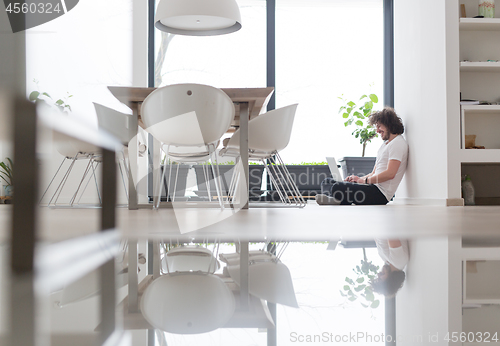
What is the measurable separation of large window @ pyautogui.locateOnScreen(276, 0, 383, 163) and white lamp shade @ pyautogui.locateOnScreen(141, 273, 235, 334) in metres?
5.04

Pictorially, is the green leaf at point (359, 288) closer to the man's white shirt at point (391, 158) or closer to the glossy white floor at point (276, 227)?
the glossy white floor at point (276, 227)

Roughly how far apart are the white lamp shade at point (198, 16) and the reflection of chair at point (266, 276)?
2.56 meters

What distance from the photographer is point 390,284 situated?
404 mm

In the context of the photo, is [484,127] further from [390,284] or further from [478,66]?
[390,284]

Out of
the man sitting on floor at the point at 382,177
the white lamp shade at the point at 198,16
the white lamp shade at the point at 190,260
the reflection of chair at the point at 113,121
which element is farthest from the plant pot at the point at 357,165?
the white lamp shade at the point at 190,260

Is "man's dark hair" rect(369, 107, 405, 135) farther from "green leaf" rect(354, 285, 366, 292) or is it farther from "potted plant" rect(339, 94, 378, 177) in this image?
"green leaf" rect(354, 285, 366, 292)

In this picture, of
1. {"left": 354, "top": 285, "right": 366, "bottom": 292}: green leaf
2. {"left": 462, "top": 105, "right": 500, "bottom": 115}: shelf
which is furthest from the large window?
{"left": 354, "top": 285, "right": 366, "bottom": 292}: green leaf

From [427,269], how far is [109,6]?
17.5 ft

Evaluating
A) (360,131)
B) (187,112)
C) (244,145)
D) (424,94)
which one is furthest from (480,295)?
(360,131)

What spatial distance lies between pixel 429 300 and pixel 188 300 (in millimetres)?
194

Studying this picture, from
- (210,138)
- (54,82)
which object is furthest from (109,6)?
(210,138)

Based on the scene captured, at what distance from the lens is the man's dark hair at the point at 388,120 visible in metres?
4.13

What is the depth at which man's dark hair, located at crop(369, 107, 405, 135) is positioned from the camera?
13.5 feet

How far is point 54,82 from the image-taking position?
4.18 metres
